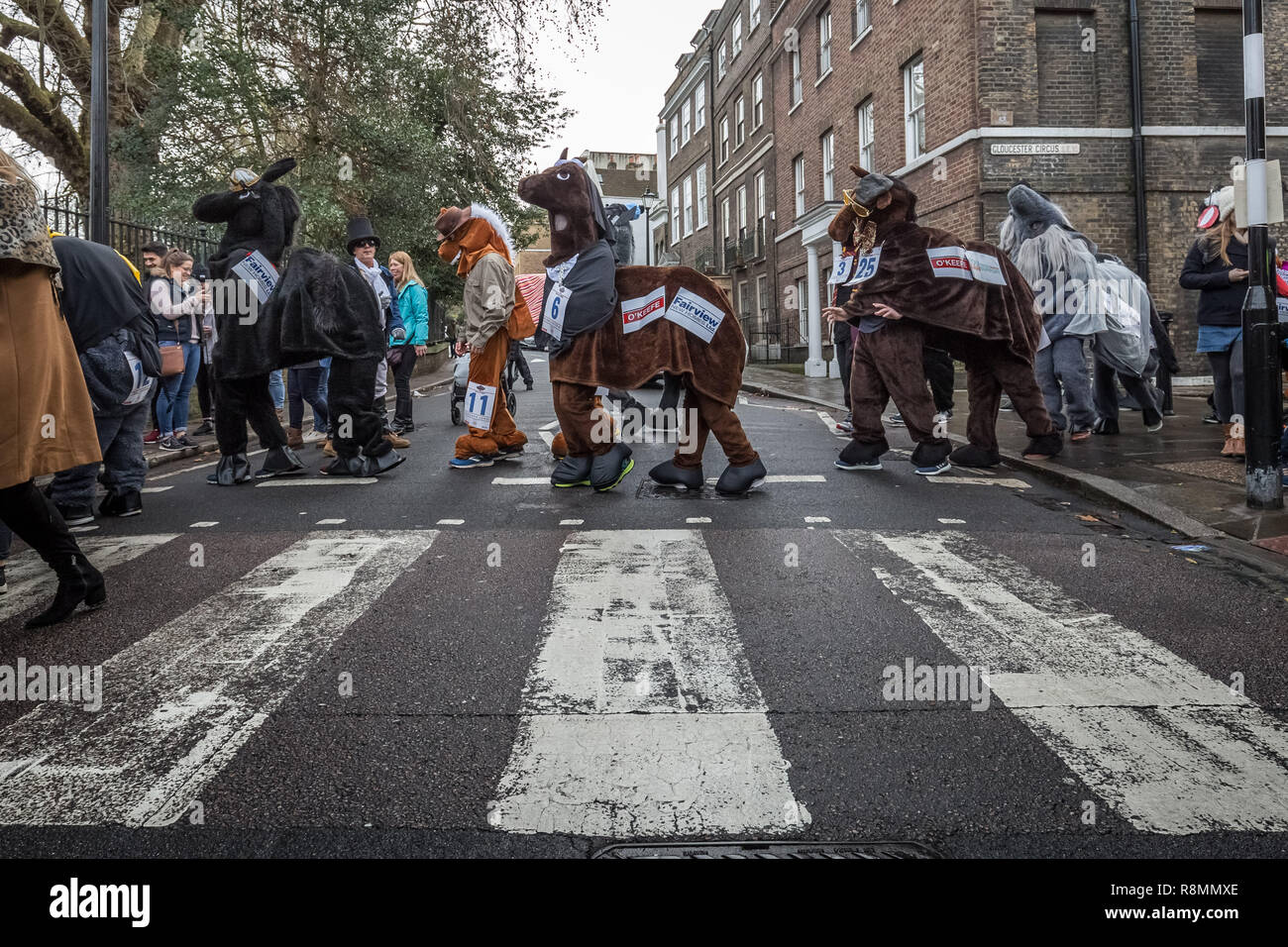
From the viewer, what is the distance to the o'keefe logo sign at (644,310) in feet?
22.2

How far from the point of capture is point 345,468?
26.8ft

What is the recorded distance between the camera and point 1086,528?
6.08m

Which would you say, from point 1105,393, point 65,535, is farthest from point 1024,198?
point 65,535

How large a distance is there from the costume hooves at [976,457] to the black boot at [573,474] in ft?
9.66

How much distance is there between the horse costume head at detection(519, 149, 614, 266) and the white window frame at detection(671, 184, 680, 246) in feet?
125

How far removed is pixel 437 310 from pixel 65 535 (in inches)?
1084

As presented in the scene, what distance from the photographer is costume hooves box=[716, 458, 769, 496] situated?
273 inches

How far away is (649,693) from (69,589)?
256cm

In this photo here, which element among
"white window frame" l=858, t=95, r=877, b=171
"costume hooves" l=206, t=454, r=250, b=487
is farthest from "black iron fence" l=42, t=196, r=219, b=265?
"white window frame" l=858, t=95, r=877, b=171

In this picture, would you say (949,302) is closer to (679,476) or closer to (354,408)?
(679,476)

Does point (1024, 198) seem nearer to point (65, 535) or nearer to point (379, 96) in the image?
point (65, 535)

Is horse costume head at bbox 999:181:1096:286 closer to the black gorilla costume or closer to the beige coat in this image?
the black gorilla costume

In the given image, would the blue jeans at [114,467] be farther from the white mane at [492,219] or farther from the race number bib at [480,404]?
the white mane at [492,219]
